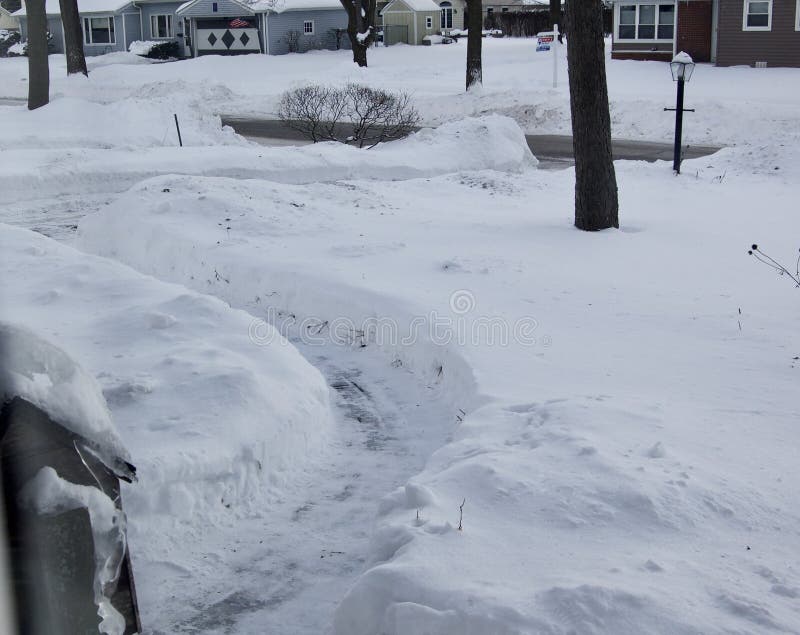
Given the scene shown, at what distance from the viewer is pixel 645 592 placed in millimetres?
3781

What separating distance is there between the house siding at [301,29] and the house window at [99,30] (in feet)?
33.7

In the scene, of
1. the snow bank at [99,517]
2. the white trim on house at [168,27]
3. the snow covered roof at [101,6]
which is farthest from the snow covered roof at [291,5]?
the snow bank at [99,517]

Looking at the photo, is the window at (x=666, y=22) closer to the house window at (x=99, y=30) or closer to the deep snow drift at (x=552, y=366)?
the deep snow drift at (x=552, y=366)

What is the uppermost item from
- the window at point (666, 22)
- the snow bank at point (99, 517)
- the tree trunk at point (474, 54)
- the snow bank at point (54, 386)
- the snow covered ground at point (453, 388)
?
the window at point (666, 22)

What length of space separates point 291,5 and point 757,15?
24254mm

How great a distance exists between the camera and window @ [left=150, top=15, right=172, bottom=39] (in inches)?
2176

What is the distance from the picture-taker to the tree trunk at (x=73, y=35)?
31.5 meters

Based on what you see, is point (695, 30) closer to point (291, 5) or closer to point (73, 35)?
point (291, 5)

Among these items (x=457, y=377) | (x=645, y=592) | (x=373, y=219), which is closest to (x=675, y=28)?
(x=373, y=219)

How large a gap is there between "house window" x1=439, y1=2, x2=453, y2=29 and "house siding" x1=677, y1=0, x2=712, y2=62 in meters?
25.0

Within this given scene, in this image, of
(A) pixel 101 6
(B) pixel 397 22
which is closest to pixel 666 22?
(B) pixel 397 22

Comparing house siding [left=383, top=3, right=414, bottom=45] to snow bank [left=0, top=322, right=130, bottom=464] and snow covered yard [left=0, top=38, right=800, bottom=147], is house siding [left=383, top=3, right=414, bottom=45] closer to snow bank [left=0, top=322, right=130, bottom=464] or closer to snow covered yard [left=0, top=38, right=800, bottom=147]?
snow covered yard [left=0, top=38, right=800, bottom=147]

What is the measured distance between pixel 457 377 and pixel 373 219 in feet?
17.8

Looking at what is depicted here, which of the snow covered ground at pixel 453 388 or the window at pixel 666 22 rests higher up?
the window at pixel 666 22
